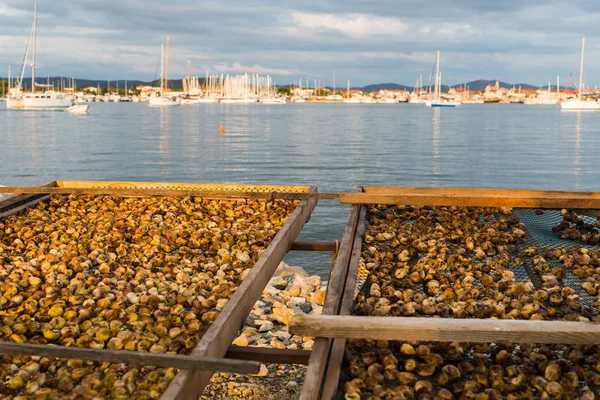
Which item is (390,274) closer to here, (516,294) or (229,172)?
(516,294)

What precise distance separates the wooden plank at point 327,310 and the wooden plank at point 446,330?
12cm

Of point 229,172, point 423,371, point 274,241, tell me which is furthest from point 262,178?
point 423,371

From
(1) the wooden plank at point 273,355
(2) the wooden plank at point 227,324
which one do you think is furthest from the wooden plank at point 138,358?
(1) the wooden plank at point 273,355

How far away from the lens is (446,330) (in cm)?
359

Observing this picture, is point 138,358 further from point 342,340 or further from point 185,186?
point 185,186

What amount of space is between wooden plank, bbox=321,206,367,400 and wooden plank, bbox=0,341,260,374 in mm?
412

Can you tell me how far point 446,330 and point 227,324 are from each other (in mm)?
1386

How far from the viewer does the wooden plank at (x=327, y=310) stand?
3188 mm

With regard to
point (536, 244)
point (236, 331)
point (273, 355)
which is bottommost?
point (273, 355)

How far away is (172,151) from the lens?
135 feet

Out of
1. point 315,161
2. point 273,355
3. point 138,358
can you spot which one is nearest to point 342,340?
point 273,355

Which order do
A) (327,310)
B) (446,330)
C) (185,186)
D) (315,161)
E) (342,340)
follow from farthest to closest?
(315,161), (185,186), (327,310), (342,340), (446,330)

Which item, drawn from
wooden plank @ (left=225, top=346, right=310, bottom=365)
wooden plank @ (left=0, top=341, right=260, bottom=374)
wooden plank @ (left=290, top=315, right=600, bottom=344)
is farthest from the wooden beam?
wooden plank @ (left=0, top=341, right=260, bottom=374)

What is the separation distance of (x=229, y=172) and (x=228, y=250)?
24.3 meters
